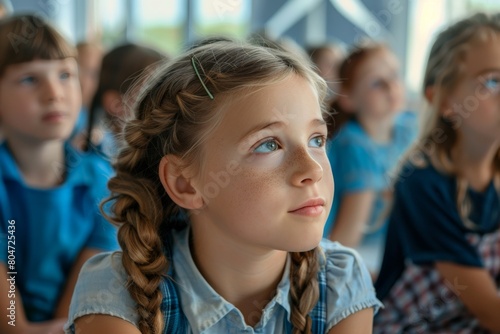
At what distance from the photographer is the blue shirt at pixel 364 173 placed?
218cm

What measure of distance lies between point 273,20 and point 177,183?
4.23 meters

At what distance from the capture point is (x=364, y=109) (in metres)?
2.34

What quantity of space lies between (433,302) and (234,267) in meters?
0.53

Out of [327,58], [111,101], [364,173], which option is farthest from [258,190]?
[327,58]

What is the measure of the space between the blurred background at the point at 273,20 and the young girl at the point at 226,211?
2.97 m

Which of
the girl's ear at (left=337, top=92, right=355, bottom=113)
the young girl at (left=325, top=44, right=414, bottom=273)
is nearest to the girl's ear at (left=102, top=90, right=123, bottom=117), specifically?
the young girl at (left=325, top=44, right=414, bottom=273)

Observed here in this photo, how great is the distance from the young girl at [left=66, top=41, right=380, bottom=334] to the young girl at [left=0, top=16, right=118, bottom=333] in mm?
506

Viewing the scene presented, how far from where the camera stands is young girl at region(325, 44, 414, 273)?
213 centimetres

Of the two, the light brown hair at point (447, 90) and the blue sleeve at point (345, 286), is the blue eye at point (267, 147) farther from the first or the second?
the light brown hair at point (447, 90)

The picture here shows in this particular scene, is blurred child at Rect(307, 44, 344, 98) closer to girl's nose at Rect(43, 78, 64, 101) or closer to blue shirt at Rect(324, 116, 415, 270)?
blue shirt at Rect(324, 116, 415, 270)

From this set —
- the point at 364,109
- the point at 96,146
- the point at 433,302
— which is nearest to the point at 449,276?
the point at 433,302

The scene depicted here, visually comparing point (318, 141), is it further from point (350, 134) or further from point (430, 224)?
point (350, 134)

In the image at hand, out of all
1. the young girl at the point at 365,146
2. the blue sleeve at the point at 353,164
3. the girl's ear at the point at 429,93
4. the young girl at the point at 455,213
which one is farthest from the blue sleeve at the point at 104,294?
the blue sleeve at the point at 353,164

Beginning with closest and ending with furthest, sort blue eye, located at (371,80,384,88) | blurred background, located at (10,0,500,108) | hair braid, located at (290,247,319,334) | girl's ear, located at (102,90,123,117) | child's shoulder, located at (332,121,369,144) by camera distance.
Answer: hair braid, located at (290,247,319,334), girl's ear, located at (102,90,123,117), child's shoulder, located at (332,121,369,144), blue eye, located at (371,80,384,88), blurred background, located at (10,0,500,108)
